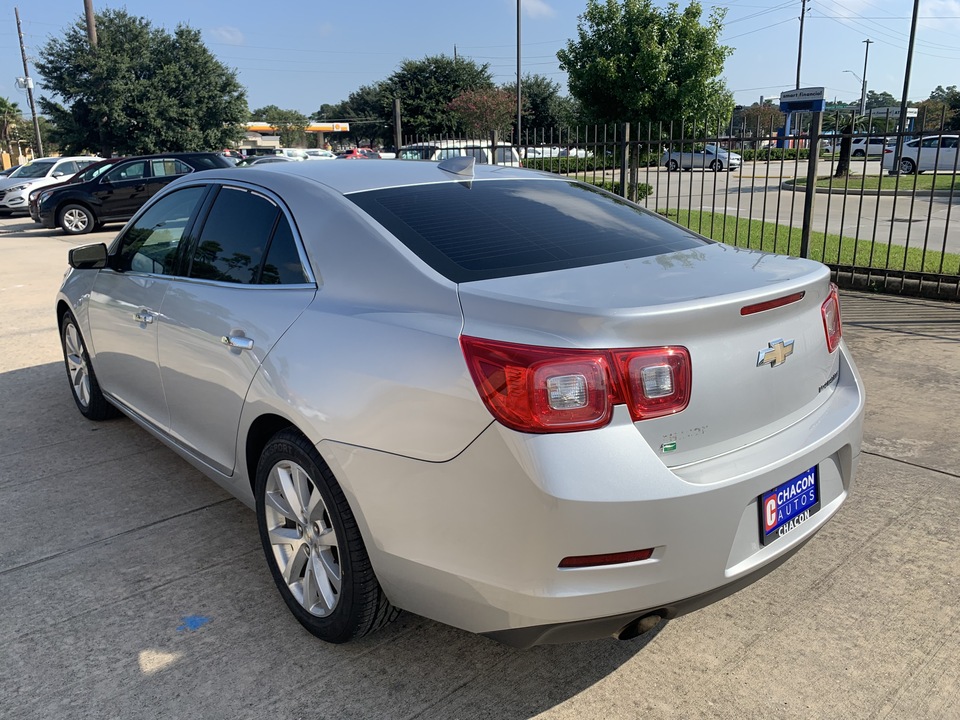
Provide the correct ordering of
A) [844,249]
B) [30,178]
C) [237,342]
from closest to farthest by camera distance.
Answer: [237,342], [844,249], [30,178]

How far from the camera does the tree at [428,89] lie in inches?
2128

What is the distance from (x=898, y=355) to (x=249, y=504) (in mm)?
5108

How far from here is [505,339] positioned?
84.2 inches

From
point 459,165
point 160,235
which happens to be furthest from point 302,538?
point 160,235

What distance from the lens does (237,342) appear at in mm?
2969

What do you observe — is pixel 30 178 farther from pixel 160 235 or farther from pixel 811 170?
pixel 160 235

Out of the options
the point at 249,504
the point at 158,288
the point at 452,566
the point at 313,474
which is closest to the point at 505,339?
the point at 452,566

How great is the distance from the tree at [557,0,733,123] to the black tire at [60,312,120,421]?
1665 cm

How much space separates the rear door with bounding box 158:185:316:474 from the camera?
2.90m

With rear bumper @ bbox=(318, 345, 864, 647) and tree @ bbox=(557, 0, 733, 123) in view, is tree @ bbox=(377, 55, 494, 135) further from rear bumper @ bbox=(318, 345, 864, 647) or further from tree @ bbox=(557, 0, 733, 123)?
rear bumper @ bbox=(318, 345, 864, 647)

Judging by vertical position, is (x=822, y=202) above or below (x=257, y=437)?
below

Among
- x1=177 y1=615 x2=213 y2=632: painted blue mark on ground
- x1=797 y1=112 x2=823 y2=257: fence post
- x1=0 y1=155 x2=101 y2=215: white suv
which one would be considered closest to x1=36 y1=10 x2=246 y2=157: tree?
x1=0 y1=155 x2=101 y2=215: white suv

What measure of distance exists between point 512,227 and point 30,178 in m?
26.0

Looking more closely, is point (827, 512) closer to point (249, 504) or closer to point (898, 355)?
point (249, 504)
